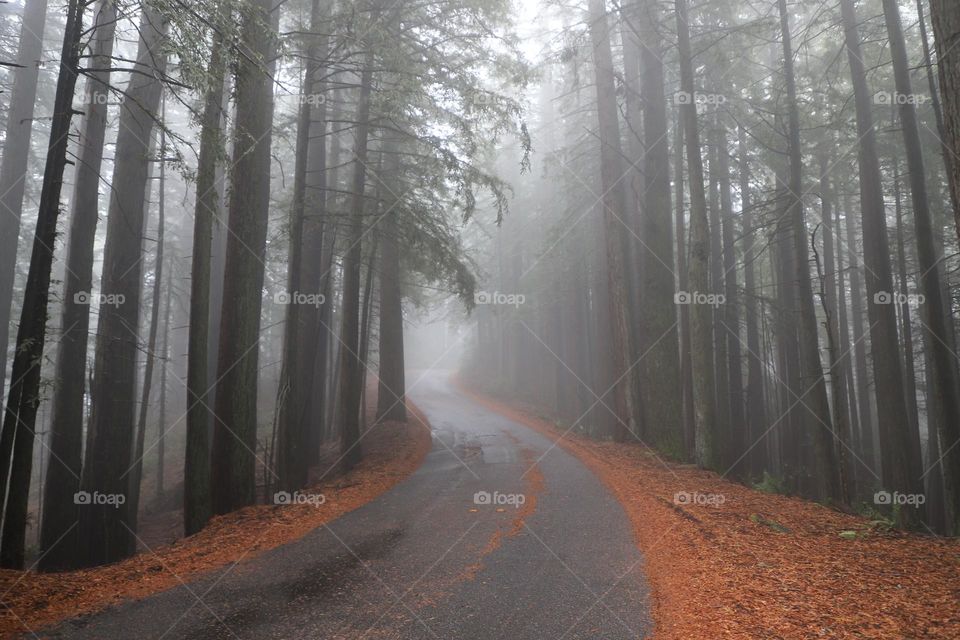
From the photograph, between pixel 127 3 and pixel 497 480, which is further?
pixel 497 480

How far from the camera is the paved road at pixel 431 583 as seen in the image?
4.39 m

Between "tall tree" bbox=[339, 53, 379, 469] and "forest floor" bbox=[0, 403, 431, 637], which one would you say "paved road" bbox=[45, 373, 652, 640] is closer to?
"forest floor" bbox=[0, 403, 431, 637]

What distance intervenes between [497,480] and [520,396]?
22.3 m

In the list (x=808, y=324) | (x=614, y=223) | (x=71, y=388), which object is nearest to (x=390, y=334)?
(x=614, y=223)

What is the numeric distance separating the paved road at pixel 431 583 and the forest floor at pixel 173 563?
0.28 metres

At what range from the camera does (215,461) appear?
28.0 ft

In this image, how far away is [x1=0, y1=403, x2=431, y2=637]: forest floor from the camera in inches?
187

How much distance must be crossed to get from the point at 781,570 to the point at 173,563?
21.2ft

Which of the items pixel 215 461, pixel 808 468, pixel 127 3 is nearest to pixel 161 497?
pixel 215 461

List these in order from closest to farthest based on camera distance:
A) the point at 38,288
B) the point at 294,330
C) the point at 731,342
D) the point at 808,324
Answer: the point at 38,288, the point at 294,330, the point at 808,324, the point at 731,342

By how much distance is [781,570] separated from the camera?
17.6 ft

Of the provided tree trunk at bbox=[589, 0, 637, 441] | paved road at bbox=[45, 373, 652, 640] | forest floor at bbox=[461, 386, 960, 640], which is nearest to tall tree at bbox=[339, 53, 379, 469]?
paved road at bbox=[45, 373, 652, 640]

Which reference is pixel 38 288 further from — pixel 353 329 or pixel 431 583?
pixel 353 329

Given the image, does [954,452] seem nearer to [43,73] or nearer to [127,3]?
[127,3]
